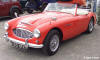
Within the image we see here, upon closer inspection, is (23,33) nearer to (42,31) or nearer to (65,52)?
(42,31)

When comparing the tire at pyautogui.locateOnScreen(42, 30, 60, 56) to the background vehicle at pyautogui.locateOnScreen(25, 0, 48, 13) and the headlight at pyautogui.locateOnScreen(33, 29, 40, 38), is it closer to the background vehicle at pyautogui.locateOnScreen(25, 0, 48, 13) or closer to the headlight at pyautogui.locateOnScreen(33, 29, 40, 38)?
the headlight at pyautogui.locateOnScreen(33, 29, 40, 38)

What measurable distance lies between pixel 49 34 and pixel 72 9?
1.90 metres

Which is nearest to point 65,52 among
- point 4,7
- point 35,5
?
point 4,7

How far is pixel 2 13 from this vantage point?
8133mm

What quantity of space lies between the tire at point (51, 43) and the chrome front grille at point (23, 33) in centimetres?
45

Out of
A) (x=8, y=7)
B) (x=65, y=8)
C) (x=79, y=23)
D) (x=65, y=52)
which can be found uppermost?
(x=65, y=8)

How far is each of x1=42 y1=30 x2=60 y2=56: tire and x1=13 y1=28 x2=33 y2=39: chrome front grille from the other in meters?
0.45

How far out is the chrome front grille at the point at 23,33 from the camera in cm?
332

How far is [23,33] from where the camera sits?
341cm

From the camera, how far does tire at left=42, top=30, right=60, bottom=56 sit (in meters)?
3.27

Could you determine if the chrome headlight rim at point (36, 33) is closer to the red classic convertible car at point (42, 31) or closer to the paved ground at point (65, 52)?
the red classic convertible car at point (42, 31)

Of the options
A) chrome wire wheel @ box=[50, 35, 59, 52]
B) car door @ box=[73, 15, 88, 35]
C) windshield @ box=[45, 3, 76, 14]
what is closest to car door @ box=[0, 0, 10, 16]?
windshield @ box=[45, 3, 76, 14]

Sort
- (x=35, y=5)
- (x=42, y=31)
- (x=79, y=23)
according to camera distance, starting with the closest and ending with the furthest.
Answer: (x=42, y=31), (x=79, y=23), (x=35, y=5)

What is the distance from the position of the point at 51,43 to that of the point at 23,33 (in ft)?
2.67
